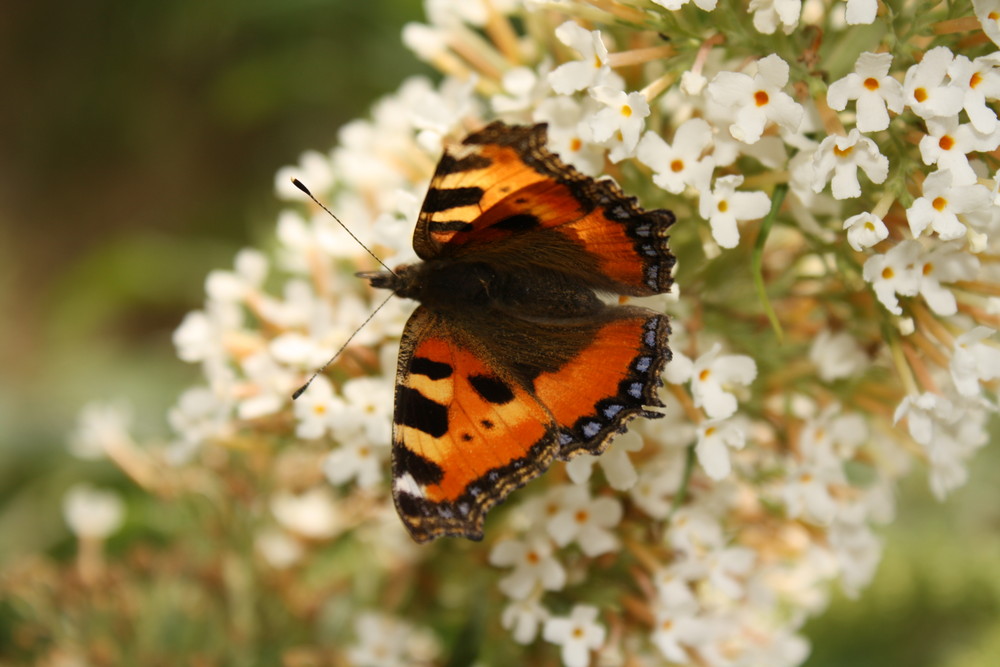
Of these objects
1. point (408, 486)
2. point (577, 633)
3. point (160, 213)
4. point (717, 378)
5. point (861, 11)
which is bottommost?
point (577, 633)

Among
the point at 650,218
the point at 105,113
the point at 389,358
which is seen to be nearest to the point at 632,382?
the point at 650,218

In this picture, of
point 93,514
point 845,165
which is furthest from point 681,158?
point 93,514

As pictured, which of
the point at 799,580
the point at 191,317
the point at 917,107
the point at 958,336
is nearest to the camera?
the point at 917,107

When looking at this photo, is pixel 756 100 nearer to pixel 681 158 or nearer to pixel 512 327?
pixel 681 158

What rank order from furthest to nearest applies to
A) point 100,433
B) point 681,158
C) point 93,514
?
1. point 93,514
2. point 100,433
3. point 681,158

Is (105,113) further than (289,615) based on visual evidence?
Yes

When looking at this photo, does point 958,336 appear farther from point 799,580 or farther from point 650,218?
point 799,580

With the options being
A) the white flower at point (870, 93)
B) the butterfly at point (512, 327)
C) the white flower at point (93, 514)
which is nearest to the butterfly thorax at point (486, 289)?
the butterfly at point (512, 327)

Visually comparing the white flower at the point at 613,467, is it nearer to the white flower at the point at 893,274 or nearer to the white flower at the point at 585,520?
the white flower at the point at 585,520
